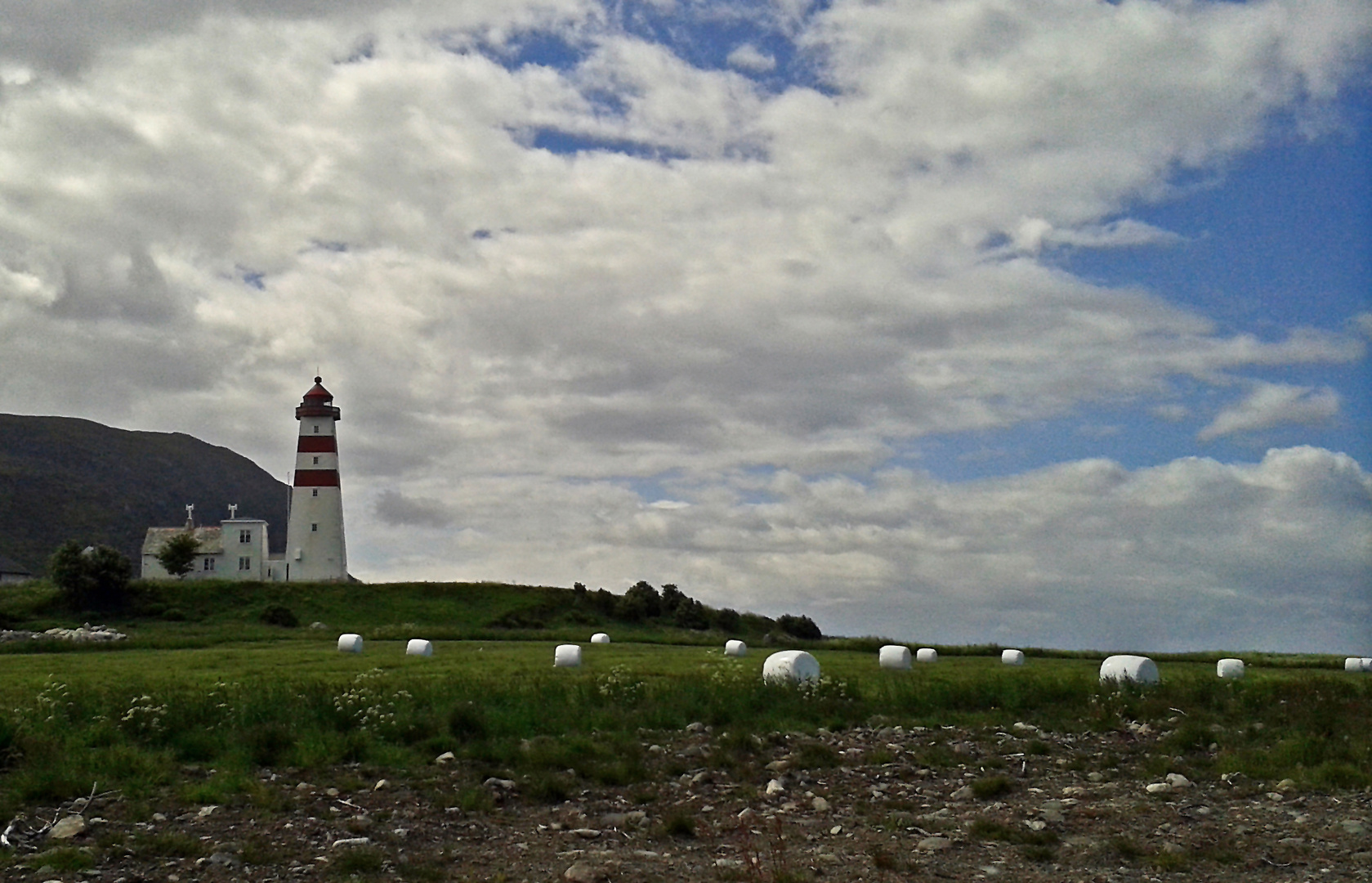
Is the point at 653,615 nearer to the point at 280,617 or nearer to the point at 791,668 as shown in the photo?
the point at 280,617

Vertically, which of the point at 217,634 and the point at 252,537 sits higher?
the point at 252,537

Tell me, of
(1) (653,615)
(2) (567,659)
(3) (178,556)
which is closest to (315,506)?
(3) (178,556)

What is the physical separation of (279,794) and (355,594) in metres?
67.9

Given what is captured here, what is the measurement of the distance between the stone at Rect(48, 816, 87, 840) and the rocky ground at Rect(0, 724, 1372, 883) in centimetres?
3

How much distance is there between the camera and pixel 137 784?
46.4 feet

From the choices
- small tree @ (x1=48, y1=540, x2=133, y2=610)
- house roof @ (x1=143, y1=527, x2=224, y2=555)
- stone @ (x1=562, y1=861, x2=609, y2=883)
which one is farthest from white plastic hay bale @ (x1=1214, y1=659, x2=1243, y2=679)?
house roof @ (x1=143, y1=527, x2=224, y2=555)

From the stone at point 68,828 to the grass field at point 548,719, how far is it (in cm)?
123

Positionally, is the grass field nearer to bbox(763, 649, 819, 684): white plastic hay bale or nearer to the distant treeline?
bbox(763, 649, 819, 684): white plastic hay bale

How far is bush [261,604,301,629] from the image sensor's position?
69.9 metres

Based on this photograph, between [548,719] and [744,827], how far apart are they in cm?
607

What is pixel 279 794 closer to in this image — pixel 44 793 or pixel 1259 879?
pixel 44 793

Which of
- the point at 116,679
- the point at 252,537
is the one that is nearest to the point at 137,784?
the point at 116,679

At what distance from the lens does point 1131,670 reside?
86.0ft

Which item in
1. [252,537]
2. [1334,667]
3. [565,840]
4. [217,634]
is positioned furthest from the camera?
[252,537]
